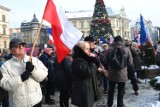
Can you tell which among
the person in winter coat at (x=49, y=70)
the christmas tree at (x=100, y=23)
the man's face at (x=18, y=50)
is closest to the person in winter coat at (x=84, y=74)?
the man's face at (x=18, y=50)

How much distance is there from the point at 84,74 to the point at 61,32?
805 millimetres

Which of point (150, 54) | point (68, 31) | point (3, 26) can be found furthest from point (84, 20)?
point (68, 31)

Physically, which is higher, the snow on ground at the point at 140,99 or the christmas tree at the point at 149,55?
the christmas tree at the point at 149,55

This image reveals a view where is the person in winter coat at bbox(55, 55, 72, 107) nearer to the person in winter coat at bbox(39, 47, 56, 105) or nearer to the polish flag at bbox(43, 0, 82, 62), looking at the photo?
the person in winter coat at bbox(39, 47, 56, 105)

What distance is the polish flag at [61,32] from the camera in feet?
15.9

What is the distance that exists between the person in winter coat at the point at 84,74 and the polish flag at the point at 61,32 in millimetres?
157

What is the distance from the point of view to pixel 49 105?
789cm

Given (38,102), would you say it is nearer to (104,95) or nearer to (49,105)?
(49,105)

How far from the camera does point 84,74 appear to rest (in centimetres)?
475

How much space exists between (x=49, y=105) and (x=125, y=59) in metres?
2.60

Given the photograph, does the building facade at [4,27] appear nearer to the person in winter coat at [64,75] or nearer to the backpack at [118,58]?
the person in winter coat at [64,75]

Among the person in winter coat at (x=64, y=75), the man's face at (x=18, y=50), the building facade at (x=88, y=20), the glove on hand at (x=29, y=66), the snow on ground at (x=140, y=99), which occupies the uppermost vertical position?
the building facade at (x=88, y=20)

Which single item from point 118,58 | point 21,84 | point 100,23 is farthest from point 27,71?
point 100,23

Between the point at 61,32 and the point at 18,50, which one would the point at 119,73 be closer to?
the point at 61,32
